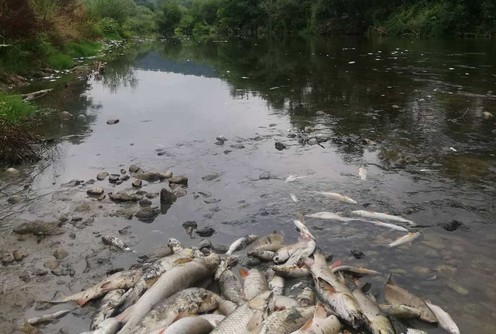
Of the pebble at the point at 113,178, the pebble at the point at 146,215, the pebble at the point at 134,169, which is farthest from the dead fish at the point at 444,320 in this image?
the pebble at the point at 134,169

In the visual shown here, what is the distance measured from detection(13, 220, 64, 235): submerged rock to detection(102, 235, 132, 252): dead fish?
33.0 inches

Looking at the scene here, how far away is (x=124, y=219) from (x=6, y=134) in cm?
410

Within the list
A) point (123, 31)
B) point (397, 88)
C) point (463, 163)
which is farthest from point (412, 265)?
point (123, 31)

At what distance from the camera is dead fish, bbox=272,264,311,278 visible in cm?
552

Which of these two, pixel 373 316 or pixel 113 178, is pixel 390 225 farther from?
pixel 113 178

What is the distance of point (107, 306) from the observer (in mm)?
4848

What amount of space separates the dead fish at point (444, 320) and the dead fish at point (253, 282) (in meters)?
1.76

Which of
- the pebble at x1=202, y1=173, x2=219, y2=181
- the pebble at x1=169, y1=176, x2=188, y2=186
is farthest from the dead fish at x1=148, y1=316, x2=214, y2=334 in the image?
the pebble at x1=202, y1=173, x2=219, y2=181

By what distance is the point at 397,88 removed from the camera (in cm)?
1686

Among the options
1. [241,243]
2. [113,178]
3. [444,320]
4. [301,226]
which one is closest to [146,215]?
[241,243]

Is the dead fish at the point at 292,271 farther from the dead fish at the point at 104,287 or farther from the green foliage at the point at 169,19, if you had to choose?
the green foliage at the point at 169,19

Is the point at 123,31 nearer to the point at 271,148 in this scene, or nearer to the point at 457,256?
the point at 271,148

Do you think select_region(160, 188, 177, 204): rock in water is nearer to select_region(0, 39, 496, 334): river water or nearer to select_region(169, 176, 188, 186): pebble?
select_region(0, 39, 496, 334): river water

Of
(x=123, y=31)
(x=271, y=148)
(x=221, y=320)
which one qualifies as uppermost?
(x=221, y=320)
